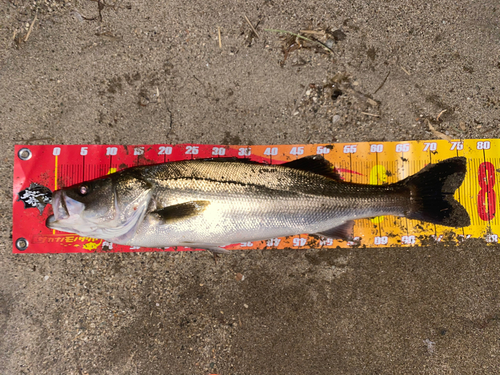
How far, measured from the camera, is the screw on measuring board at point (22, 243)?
10.4 feet

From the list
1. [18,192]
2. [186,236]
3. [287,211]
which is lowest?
[186,236]

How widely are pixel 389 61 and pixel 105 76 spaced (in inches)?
129

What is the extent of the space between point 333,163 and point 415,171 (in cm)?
91

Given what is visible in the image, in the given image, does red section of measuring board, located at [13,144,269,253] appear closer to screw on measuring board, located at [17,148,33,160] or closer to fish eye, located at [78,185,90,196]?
screw on measuring board, located at [17,148,33,160]

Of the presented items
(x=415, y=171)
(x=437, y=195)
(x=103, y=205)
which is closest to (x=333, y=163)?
(x=415, y=171)

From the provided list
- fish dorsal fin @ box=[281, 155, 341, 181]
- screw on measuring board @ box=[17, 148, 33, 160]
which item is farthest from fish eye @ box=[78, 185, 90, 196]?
fish dorsal fin @ box=[281, 155, 341, 181]

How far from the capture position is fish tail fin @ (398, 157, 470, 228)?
9.68ft

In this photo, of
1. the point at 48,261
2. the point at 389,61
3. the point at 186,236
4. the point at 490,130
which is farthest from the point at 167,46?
the point at 490,130

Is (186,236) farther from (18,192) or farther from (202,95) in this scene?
(18,192)

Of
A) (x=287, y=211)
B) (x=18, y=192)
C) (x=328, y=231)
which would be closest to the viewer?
(x=287, y=211)

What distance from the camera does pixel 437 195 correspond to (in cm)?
297

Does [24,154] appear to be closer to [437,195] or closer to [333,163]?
[333,163]

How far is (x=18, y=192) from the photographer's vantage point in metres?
3.20

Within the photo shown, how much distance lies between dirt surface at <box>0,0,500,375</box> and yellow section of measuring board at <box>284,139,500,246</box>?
0.15 meters
